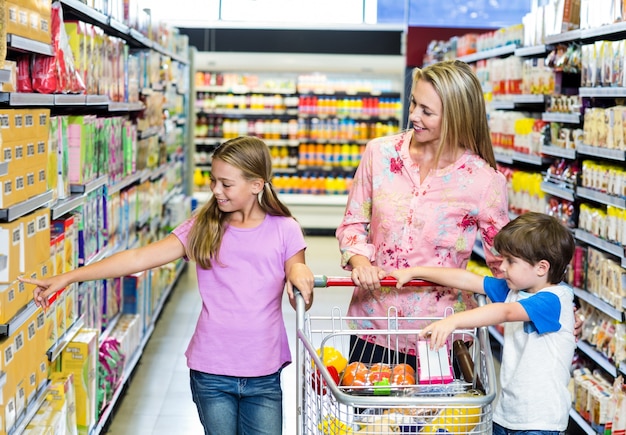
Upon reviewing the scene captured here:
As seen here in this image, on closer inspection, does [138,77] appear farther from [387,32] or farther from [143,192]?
[387,32]

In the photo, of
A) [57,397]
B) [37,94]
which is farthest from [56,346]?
[37,94]

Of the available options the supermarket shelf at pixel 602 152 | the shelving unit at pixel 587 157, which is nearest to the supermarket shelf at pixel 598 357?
the shelving unit at pixel 587 157

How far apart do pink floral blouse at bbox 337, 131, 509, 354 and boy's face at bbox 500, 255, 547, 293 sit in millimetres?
308

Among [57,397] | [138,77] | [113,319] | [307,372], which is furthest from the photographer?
[138,77]

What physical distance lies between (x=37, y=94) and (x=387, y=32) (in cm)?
948

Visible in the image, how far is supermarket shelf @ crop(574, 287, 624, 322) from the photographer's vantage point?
14.2 feet

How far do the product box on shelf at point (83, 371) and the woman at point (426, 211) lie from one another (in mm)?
1586

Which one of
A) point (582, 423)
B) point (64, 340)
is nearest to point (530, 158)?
point (582, 423)

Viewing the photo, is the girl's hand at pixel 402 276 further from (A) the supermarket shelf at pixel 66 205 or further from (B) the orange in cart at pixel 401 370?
(A) the supermarket shelf at pixel 66 205

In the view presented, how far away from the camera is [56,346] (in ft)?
12.1

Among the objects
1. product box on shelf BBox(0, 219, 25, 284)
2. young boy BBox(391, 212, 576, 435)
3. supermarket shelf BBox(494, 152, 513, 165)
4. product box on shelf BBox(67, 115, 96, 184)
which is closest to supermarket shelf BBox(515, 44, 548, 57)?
supermarket shelf BBox(494, 152, 513, 165)

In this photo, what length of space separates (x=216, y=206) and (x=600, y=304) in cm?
242

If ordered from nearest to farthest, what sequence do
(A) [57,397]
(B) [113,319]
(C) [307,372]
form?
1. (C) [307,372]
2. (A) [57,397]
3. (B) [113,319]

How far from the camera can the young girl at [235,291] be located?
2.77m
